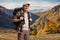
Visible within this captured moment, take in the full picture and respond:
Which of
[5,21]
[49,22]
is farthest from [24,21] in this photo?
[5,21]

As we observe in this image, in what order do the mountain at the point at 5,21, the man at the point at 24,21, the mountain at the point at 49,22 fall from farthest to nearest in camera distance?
the mountain at the point at 5,21, the mountain at the point at 49,22, the man at the point at 24,21

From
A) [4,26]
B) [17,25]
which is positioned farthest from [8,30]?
[17,25]

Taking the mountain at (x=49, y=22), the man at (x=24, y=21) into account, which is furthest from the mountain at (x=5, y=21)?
the man at (x=24, y=21)

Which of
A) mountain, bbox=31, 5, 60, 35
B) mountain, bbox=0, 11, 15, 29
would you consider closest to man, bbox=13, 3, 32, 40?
mountain, bbox=31, 5, 60, 35

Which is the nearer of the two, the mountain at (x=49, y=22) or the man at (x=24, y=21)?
the man at (x=24, y=21)

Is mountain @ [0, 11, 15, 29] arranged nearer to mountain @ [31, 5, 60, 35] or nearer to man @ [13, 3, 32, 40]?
mountain @ [31, 5, 60, 35]

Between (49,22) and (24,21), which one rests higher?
(24,21)

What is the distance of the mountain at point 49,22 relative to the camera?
15.4 m

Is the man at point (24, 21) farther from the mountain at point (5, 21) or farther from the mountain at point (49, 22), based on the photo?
the mountain at point (5, 21)

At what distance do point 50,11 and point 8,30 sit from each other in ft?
9.07

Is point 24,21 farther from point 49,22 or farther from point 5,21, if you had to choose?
point 5,21

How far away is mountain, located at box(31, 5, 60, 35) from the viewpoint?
1541 cm

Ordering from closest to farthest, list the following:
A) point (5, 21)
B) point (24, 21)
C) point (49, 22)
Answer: point (24, 21)
point (49, 22)
point (5, 21)

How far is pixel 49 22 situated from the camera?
51.4 feet
